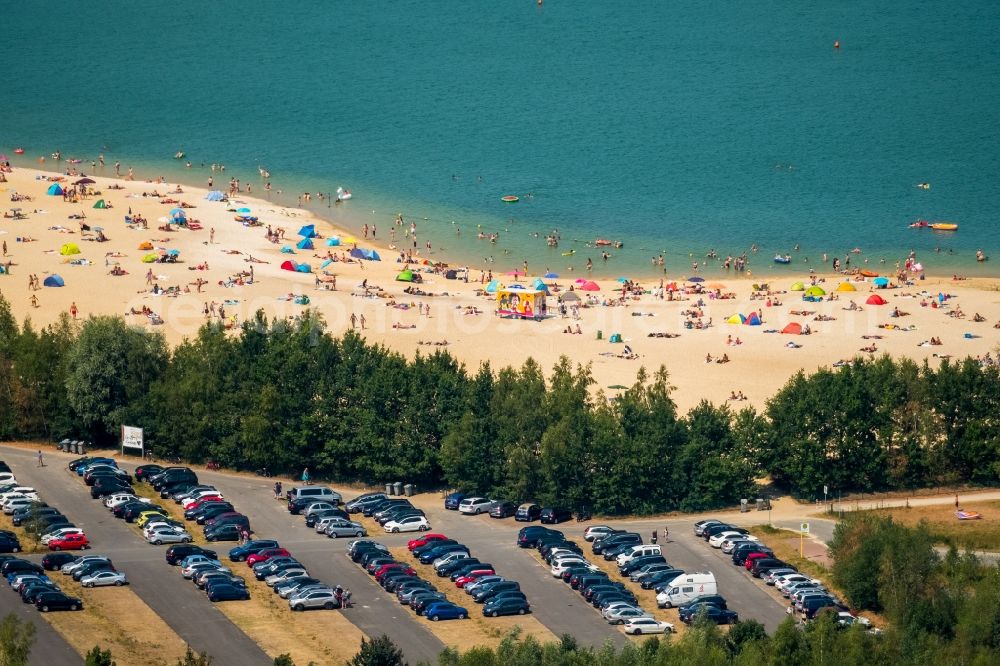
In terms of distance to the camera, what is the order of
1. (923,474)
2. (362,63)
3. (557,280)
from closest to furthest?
(923,474), (557,280), (362,63)

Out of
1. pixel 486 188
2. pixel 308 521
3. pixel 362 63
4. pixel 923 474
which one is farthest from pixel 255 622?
pixel 362 63

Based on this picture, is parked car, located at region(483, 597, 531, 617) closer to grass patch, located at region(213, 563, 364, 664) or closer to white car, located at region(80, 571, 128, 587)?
grass patch, located at region(213, 563, 364, 664)

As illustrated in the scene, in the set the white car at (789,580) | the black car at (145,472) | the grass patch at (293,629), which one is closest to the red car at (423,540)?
the grass patch at (293,629)

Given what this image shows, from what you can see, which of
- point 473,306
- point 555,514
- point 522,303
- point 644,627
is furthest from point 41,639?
point 473,306

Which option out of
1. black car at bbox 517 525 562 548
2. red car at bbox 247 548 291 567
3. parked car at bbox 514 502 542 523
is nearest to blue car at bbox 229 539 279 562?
red car at bbox 247 548 291 567

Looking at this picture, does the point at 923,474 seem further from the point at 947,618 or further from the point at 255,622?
the point at 255,622

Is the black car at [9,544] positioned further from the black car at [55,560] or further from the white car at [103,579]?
the white car at [103,579]

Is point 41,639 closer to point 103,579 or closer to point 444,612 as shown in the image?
point 103,579
